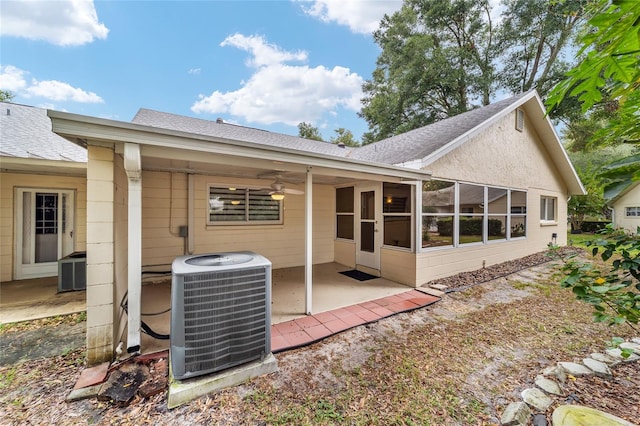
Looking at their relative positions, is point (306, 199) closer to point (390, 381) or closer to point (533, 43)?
point (390, 381)

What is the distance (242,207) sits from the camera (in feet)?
20.4

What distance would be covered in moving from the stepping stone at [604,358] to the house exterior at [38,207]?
26.3 feet

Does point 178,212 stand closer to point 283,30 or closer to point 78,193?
point 78,193

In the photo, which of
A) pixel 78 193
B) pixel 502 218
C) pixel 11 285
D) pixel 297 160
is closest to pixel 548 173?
pixel 502 218

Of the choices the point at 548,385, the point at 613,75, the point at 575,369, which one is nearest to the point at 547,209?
the point at 575,369

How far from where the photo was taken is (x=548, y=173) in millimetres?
9258

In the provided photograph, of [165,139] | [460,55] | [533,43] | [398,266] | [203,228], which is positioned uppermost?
[533,43]

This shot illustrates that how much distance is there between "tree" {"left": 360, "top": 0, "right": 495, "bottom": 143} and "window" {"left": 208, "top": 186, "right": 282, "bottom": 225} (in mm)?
13255

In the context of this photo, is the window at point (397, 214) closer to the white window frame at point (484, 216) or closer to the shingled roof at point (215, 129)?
the white window frame at point (484, 216)

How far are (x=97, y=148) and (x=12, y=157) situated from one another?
10.4 feet

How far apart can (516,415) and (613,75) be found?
2.51m

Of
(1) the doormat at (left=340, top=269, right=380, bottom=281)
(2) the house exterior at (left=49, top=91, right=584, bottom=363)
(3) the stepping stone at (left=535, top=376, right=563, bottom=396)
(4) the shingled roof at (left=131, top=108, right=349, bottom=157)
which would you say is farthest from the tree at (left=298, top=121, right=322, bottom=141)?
(3) the stepping stone at (left=535, top=376, right=563, bottom=396)

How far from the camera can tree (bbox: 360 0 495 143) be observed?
1483cm

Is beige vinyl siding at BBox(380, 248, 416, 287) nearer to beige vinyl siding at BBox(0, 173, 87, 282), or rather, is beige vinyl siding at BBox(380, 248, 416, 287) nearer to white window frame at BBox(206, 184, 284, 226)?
white window frame at BBox(206, 184, 284, 226)
